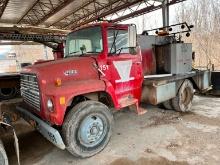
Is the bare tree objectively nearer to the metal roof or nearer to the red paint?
the metal roof

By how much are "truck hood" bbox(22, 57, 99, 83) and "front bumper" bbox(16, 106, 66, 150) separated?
2.36ft

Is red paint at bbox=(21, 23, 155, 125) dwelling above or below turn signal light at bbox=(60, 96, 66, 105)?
Result: above

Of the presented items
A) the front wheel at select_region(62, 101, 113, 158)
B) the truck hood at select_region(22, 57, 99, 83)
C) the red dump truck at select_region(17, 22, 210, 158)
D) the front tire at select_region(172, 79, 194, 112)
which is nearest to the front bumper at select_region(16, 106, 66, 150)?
the red dump truck at select_region(17, 22, 210, 158)

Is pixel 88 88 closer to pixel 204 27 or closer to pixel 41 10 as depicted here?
pixel 41 10

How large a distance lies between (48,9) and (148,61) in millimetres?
7648

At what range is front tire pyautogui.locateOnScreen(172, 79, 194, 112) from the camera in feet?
19.0

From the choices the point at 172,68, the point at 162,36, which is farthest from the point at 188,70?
the point at 162,36

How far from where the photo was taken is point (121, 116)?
5895 mm

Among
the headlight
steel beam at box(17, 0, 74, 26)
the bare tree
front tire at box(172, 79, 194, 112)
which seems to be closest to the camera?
the headlight

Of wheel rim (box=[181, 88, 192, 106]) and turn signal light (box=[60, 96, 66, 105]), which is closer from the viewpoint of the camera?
turn signal light (box=[60, 96, 66, 105])

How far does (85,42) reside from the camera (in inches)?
168

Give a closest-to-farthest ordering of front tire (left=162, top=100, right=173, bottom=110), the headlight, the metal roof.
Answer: the headlight → front tire (left=162, top=100, right=173, bottom=110) → the metal roof

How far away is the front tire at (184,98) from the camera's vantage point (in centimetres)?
580

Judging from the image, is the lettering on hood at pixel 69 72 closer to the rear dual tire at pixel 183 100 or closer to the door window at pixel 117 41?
the door window at pixel 117 41
